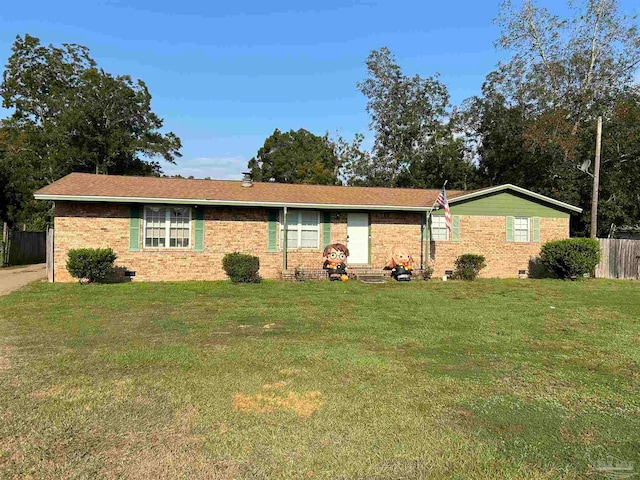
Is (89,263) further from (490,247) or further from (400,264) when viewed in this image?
(490,247)

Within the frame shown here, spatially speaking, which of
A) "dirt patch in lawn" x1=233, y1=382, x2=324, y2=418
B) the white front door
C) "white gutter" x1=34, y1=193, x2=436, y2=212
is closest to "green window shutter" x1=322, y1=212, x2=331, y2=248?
"white gutter" x1=34, y1=193, x2=436, y2=212

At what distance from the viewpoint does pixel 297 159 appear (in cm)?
5188

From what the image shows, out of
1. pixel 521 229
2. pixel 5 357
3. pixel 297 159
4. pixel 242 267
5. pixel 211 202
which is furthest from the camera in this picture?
pixel 297 159

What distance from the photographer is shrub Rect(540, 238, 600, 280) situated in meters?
15.7

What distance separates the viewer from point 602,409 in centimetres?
402

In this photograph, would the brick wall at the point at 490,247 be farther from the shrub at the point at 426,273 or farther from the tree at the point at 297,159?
the tree at the point at 297,159

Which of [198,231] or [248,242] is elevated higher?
[198,231]

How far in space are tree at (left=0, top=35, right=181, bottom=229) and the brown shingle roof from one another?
601 inches

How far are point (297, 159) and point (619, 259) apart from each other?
127ft

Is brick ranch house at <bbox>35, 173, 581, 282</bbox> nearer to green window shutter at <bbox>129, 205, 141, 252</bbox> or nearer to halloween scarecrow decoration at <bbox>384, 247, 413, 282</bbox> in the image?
green window shutter at <bbox>129, 205, 141, 252</bbox>

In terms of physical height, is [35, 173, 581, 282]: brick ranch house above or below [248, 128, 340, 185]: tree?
below

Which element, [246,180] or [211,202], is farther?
[246,180]

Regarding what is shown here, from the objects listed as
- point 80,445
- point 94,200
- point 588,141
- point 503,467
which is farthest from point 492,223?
point 80,445

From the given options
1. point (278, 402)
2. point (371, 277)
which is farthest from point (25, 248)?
point (278, 402)
